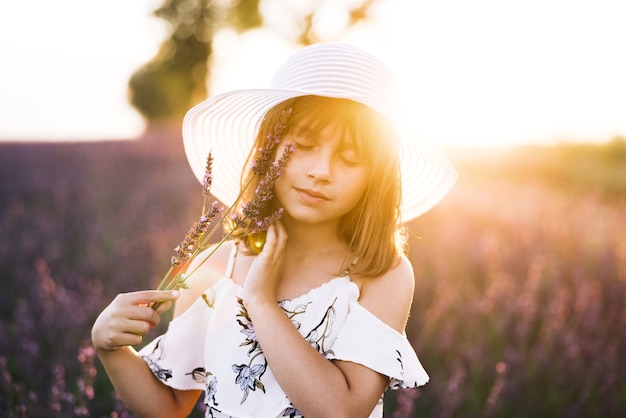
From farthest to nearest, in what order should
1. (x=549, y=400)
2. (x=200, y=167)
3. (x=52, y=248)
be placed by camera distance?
1. (x=52, y=248)
2. (x=549, y=400)
3. (x=200, y=167)

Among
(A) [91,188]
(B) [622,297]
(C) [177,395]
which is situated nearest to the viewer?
(C) [177,395]

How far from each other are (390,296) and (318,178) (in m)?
0.40

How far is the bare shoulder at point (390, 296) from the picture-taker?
160 centimetres

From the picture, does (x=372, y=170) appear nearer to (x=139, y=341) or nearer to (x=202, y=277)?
(x=202, y=277)

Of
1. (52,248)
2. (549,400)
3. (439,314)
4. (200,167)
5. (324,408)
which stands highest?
(200,167)

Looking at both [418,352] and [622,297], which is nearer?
[418,352]

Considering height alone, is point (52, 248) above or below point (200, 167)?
below

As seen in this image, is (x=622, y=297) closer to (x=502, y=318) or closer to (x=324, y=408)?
(x=502, y=318)

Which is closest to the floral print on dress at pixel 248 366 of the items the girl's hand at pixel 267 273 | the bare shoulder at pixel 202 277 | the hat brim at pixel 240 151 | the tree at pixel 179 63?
the girl's hand at pixel 267 273

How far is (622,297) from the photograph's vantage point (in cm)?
382

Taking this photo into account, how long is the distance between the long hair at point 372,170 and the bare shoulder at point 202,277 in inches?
8.6

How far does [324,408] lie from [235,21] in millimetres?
→ 31249

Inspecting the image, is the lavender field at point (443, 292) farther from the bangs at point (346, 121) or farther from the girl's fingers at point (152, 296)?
the bangs at point (346, 121)

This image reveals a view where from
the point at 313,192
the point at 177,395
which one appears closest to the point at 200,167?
the point at 313,192
